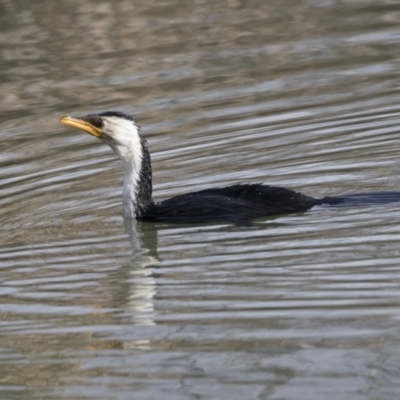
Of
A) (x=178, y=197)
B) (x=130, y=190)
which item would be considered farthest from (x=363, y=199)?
(x=130, y=190)

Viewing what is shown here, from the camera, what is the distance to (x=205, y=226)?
10188 millimetres

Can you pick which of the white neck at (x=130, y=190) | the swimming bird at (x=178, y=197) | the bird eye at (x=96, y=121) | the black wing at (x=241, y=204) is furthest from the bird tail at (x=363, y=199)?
the bird eye at (x=96, y=121)

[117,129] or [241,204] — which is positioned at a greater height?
[117,129]

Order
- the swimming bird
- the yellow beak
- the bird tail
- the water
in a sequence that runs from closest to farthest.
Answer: the water → the bird tail → the swimming bird → the yellow beak

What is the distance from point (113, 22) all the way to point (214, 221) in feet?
34.6

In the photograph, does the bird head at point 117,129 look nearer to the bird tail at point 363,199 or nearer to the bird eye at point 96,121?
the bird eye at point 96,121

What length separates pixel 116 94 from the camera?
16062mm

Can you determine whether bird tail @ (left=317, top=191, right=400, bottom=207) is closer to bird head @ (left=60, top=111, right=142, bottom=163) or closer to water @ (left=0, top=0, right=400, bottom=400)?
water @ (left=0, top=0, right=400, bottom=400)

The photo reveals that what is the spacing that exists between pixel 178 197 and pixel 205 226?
1.78ft

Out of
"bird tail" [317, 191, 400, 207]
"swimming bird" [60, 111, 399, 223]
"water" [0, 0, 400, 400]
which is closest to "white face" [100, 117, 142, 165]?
"swimming bird" [60, 111, 399, 223]

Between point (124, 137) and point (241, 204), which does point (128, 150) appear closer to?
point (124, 137)

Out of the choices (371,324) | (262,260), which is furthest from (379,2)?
(371,324)

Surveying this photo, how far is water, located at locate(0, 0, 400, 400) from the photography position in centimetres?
690

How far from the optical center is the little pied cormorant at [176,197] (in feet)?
33.6
